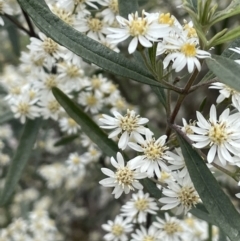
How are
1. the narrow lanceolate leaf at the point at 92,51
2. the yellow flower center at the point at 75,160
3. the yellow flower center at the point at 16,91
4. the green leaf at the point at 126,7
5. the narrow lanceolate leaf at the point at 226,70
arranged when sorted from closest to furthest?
the narrow lanceolate leaf at the point at 226,70 → the narrow lanceolate leaf at the point at 92,51 → the green leaf at the point at 126,7 → the yellow flower center at the point at 16,91 → the yellow flower center at the point at 75,160

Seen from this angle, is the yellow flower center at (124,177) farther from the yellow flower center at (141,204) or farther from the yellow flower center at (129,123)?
the yellow flower center at (141,204)

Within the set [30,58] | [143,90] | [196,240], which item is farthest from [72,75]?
[143,90]

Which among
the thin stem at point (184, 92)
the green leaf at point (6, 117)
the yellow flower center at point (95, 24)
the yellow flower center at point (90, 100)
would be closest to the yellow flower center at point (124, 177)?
the thin stem at point (184, 92)

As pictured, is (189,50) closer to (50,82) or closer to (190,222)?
(50,82)

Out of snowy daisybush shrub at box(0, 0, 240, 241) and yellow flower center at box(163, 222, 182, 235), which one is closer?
snowy daisybush shrub at box(0, 0, 240, 241)

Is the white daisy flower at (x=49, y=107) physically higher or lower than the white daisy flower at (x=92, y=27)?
higher

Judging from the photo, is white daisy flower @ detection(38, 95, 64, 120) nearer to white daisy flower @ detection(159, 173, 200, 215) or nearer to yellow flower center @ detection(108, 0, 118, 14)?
yellow flower center @ detection(108, 0, 118, 14)

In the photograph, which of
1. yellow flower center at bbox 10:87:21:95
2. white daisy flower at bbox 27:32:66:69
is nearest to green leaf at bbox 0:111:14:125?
yellow flower center at bbox 10:87:21:95
